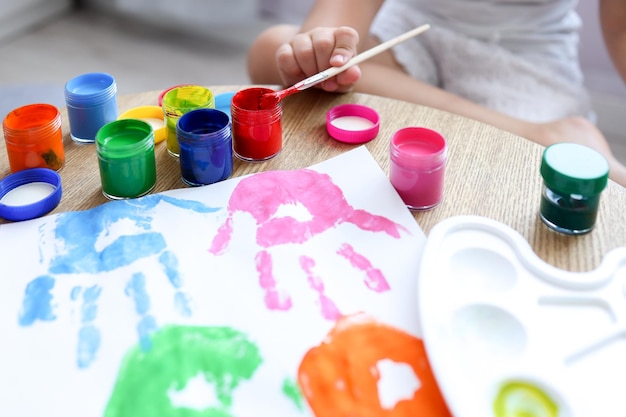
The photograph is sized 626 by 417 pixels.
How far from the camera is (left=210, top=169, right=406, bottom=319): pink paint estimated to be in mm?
562

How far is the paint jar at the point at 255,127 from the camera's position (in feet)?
2.25

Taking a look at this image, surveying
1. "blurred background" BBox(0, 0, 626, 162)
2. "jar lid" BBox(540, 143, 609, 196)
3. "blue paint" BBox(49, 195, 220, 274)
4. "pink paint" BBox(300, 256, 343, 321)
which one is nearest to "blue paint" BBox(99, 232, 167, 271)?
"blue paint" BBox(49, 195, 220, 274)

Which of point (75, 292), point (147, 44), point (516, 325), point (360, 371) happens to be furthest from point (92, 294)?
point (147, 44)

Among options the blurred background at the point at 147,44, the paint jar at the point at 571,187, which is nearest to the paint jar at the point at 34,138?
the paint jar at the point at 571,187

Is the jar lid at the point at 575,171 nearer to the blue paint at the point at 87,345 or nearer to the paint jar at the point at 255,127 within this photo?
the paint jar at the point at 255,127

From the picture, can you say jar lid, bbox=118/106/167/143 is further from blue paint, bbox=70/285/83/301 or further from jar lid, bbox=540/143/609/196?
jar lid, bbox=540/143/609/196

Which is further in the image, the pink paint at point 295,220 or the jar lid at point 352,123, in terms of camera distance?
the jar lid at point 352,123

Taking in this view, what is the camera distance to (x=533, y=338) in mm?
501

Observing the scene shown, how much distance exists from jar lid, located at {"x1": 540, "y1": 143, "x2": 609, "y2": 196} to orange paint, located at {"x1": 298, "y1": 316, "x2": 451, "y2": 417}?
0.20 metres

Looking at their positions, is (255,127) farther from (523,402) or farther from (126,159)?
(523,402)

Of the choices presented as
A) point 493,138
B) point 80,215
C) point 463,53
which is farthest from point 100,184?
point 463,53

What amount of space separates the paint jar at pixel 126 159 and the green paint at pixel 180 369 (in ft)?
0.62

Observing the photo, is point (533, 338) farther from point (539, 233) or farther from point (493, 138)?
point (493, 138)

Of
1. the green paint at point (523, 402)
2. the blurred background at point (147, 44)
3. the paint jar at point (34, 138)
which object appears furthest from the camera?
the blurred background at point (147, 44)
